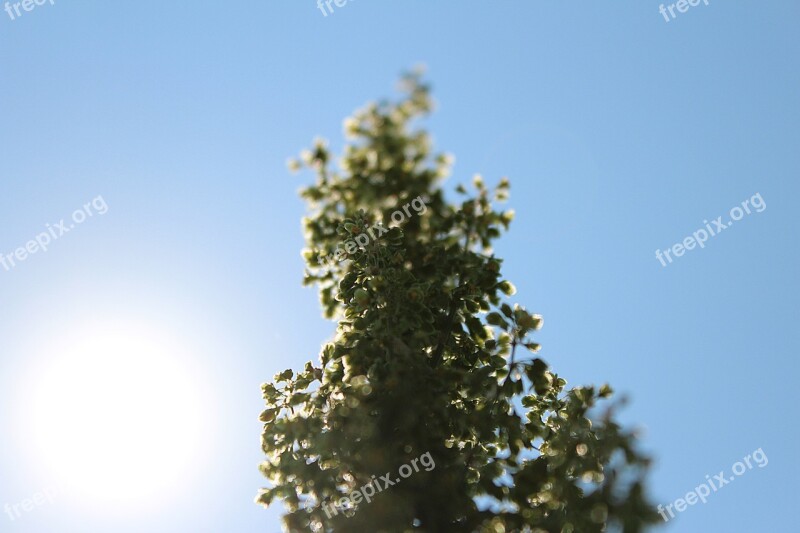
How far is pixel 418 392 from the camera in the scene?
6.07 m

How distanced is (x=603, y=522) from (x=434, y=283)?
10.2 ft

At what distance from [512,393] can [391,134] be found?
3.04 metres

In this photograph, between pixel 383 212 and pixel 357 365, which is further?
pixel 383 212

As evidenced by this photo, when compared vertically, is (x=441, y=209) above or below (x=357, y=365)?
above

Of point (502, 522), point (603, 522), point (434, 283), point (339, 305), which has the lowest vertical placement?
point (603, 522)

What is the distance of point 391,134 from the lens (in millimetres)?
6328

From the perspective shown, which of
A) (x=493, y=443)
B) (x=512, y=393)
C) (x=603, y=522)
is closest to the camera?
(x=603, y=522)

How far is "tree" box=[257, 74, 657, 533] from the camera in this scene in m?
5.65

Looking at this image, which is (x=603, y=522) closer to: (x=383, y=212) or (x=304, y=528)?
(x=304, y=528)

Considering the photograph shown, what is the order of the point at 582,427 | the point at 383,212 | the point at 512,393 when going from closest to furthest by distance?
the point at 582,427, the point at 512,393, the point at 383,212

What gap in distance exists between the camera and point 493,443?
7059mm

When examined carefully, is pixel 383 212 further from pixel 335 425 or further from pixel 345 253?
pixel 335 425

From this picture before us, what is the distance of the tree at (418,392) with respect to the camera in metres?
5.65

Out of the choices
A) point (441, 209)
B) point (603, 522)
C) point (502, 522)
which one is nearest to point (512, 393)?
point (502, 522)
